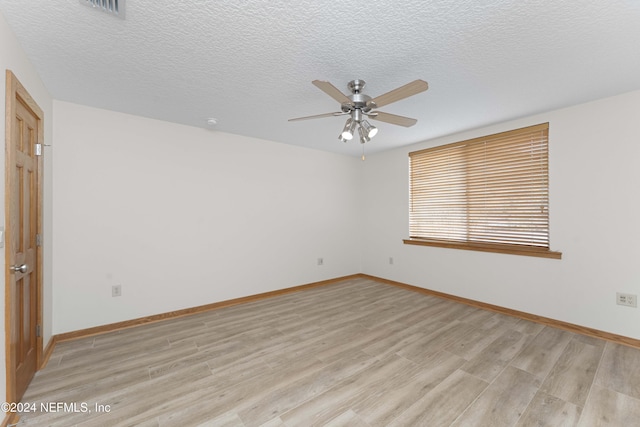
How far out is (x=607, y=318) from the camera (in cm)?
270

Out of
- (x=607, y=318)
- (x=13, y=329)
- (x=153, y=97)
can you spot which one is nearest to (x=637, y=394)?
(x=607, y=318)

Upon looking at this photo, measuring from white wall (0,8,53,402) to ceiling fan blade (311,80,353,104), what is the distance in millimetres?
1824

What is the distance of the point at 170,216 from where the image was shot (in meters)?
3.35

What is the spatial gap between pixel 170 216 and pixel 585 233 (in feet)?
15.6

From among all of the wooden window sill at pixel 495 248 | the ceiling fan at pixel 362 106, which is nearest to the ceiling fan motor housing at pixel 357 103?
the ceiling fan at pixel 362 106

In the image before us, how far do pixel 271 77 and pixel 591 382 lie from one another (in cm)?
345

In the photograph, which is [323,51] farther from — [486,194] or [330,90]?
[486,194]

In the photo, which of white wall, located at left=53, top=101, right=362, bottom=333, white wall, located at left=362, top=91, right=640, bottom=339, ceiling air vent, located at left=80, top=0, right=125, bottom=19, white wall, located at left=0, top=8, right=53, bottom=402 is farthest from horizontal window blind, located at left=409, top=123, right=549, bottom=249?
white wall, located at left=0, top=8, right=53, bottom=402

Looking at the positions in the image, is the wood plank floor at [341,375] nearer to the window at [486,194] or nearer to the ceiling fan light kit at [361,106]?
the window at [486,194]

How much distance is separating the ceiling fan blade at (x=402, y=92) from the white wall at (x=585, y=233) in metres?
2.35

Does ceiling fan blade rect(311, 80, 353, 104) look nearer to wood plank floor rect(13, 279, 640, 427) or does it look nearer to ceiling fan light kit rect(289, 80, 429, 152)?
ceiling fan light kit rect(289, 80, 429, 152)

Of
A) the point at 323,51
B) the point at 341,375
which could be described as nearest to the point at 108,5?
the point at 323,51

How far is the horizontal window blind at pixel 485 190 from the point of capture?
126 inches

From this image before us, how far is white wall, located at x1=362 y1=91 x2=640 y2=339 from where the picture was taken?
8.54 ft
